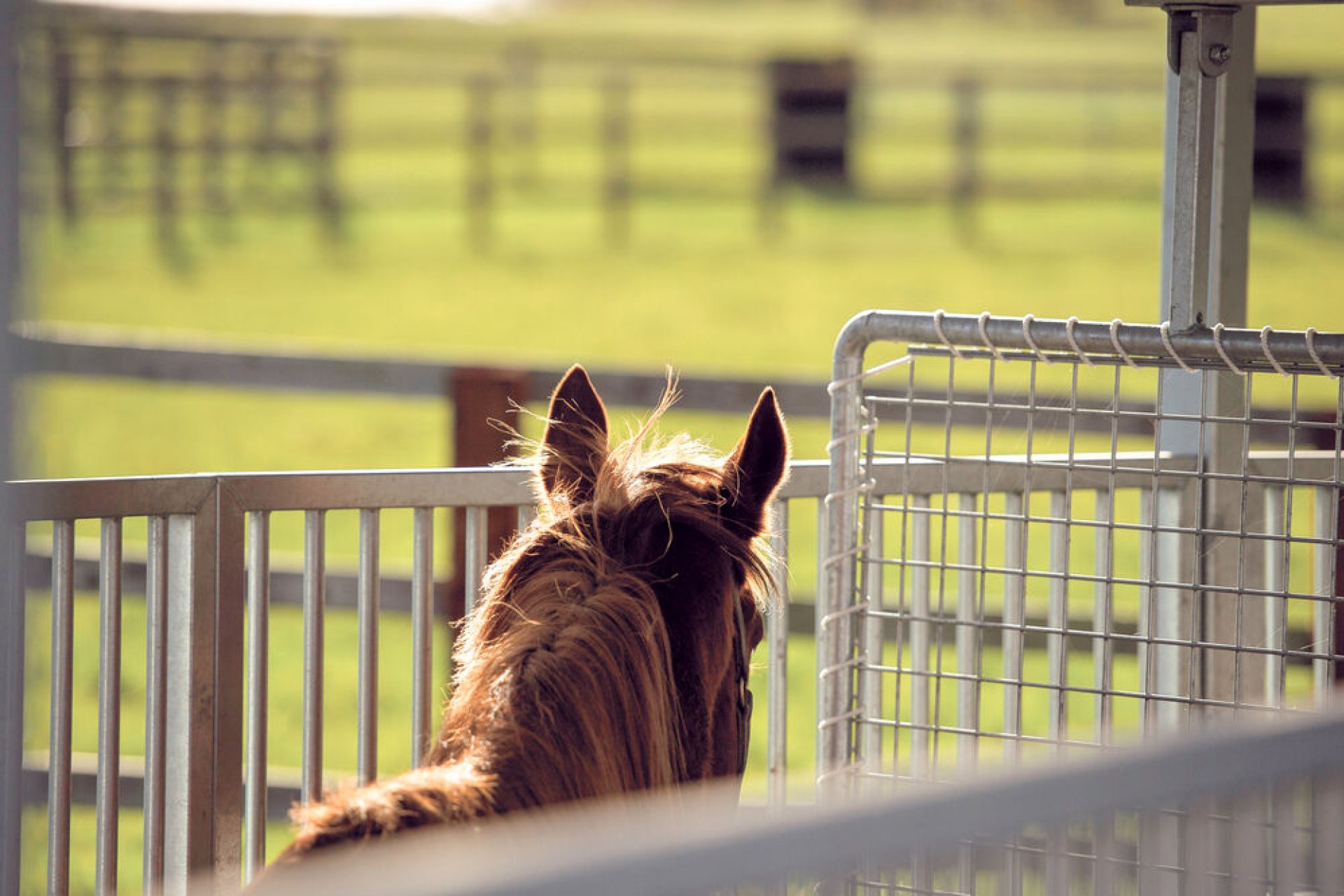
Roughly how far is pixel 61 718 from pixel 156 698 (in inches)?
5.0

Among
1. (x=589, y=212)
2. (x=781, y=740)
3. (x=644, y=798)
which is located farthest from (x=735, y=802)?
(x=589, y=212)

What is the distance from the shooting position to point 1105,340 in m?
1.85

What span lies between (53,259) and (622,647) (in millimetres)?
16716

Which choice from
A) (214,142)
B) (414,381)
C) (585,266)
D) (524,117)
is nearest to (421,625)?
(414,381)

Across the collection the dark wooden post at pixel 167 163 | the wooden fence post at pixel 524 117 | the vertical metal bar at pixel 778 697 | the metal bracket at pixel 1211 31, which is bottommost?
the vertical metal bar at pixel 778 697

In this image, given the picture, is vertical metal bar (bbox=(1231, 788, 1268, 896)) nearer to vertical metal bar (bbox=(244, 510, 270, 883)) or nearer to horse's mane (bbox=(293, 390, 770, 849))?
horse's mane (bbox=(293, 390, 770, 849))

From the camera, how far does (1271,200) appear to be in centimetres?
2042

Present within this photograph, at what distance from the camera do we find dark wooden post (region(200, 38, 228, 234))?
20234 mm

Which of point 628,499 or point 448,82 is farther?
point 448,82

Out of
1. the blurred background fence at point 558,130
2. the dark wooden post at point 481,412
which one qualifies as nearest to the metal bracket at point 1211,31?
the dark wooden post at point 481,412

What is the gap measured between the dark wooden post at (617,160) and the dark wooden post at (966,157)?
459cm

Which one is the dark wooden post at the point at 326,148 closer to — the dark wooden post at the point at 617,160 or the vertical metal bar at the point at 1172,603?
the dark wooden post at the point at 617,160

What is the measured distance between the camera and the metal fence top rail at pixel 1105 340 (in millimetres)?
1758

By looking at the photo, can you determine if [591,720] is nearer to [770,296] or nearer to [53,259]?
[770,296]
